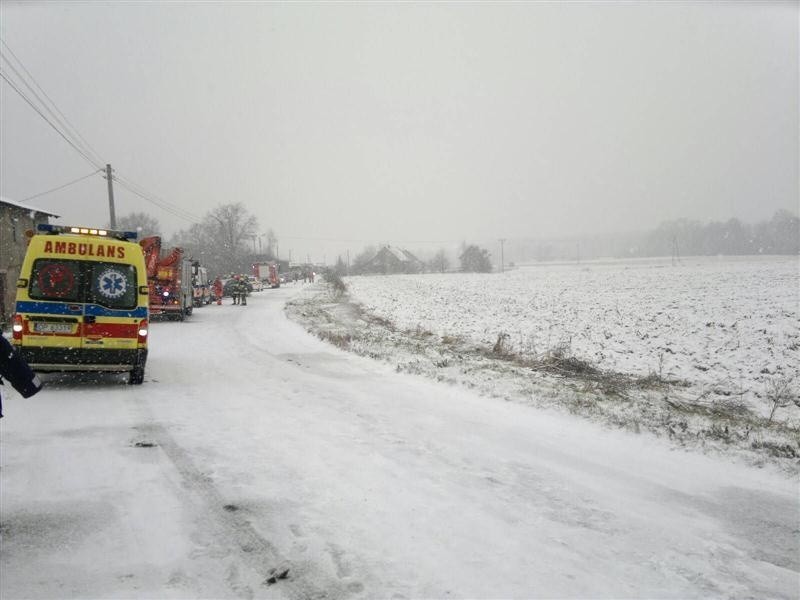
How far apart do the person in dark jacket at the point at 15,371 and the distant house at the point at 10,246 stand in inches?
896

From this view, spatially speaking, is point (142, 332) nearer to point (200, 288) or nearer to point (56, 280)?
point (56, 280)

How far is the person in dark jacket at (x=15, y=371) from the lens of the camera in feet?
12.0

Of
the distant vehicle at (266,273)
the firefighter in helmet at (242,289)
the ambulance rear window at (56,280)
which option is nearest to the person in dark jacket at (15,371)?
the ambulance rear window at (56,280)

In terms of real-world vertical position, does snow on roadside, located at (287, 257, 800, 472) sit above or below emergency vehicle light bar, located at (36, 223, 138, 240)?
below

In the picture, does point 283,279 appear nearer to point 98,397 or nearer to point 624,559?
point 98,397

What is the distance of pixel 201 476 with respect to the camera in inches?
182

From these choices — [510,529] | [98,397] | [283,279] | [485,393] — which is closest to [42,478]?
[98,397]

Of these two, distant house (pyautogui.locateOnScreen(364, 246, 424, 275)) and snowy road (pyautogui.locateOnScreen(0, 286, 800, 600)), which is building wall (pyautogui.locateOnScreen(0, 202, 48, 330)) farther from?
distant house (pyautogui.locateOnScreen(364, 246, 424, 275))

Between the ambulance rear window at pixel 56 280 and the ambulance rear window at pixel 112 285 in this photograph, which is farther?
the ambulance rear window at pixel 112 285

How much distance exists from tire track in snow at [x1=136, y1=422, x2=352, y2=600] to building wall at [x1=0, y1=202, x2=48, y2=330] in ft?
74.5

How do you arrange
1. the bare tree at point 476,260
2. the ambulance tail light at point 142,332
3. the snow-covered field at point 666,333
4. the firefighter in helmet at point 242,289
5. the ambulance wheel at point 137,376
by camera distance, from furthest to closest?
the bare tree at point 476,260, the firefighter in helmet at point 242,289, the snow-covered field at point 666,333, the ambulance wheel at point 137,376, the ambulance tail light at point 142,332

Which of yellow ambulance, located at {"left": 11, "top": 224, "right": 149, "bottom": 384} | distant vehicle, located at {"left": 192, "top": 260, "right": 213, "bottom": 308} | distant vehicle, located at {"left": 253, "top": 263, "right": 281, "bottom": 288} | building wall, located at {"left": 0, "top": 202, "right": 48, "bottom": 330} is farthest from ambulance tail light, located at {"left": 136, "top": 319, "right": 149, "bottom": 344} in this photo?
distant vehicle, located at {"left": 253, "top": 263, "right": 281, "bottom": 288}

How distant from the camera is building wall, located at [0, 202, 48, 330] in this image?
74.1 feet

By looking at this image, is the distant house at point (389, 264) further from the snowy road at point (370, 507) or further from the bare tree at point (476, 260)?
the snowy road at point (370, 507)
